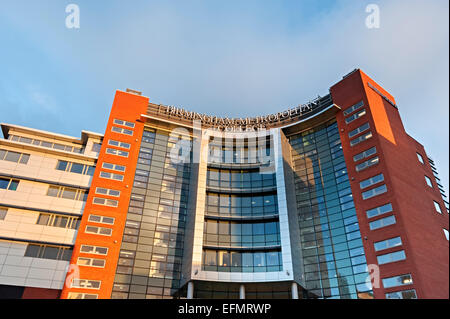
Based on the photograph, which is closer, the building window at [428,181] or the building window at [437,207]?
the building window at [437,207]

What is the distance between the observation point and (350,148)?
50.8 meters

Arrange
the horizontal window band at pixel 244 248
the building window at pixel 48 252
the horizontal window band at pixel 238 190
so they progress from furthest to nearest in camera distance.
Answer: the horizontal window band at pixel 238 190, the horizontal window band at pixel 244 248, the building window at pixel 48 252

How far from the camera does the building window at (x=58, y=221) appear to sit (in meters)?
45.9

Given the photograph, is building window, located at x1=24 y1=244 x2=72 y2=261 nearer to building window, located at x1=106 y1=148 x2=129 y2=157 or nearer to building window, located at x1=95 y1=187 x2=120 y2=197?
building window, located at x1=95 y1=187 x2=120 y2=197

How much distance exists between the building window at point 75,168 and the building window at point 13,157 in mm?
4713

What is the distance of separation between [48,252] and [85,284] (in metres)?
6.80

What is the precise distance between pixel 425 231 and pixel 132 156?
4372 cm

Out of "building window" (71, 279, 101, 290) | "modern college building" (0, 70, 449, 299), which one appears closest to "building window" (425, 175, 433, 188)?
"modern college building" (0, 70, 449, 299)

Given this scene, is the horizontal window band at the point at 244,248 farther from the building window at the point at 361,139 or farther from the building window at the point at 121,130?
the building window at the point at 121,130

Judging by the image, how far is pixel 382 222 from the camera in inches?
1686

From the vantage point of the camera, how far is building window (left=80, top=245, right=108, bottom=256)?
146 ft

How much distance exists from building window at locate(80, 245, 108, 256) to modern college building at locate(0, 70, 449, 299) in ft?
0.58

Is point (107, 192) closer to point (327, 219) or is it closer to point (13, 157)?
point (13, 157)

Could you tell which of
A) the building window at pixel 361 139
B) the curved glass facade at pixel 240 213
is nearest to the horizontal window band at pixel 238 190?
the curved glass facade at pixel 240 213
